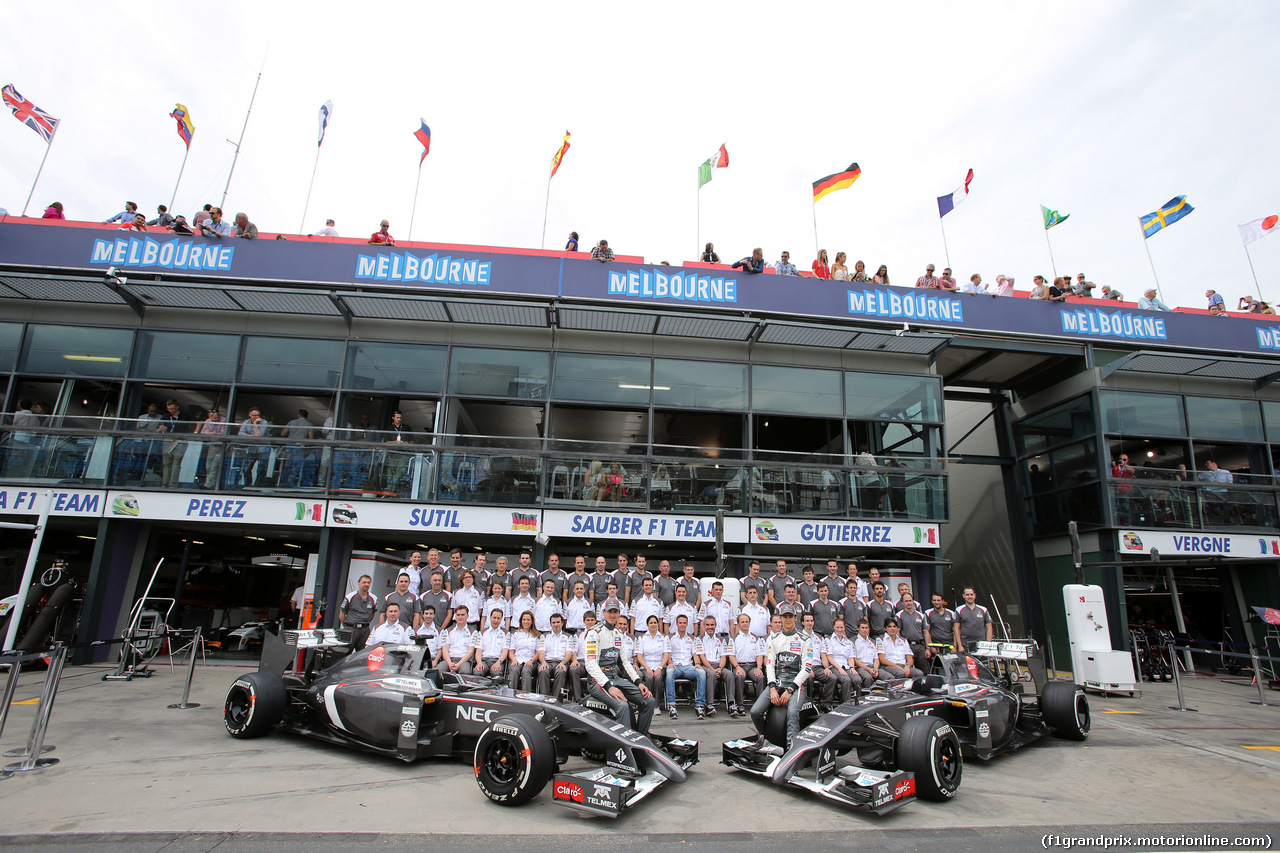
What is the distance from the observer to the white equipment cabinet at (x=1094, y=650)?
12961mm

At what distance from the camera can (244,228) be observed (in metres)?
15.3

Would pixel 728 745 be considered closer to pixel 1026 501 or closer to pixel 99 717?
pixel 99 717

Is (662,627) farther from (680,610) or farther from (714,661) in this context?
(714,661)

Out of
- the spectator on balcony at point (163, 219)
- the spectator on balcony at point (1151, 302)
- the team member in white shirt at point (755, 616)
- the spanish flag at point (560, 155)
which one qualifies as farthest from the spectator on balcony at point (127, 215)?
the spectator on balcony at point (1151, 302)

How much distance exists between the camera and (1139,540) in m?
16.1

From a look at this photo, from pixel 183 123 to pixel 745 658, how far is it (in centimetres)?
1955

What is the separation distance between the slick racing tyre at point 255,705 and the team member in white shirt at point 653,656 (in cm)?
465

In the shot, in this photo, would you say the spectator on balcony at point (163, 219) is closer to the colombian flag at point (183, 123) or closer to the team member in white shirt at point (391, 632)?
the colombian flag at point (183, 123)

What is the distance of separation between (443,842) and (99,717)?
6.73 metres

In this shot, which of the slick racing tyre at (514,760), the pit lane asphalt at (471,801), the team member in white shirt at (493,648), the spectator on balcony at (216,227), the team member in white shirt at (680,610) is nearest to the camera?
the pit lane asphalt at (471,801)

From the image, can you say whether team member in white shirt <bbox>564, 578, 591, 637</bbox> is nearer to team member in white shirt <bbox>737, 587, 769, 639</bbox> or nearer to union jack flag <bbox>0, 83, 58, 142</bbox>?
team member in white shirt <bbox>737, 587, 769, 639</bbox>

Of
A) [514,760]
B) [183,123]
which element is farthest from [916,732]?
[183,123]

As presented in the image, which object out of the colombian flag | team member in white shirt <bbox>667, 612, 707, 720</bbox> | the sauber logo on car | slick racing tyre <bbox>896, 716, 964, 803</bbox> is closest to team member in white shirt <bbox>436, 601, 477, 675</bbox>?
team member in white shirt <bbox>667, 612, 707, 720</bbox>

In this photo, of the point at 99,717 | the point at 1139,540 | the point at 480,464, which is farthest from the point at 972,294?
the point at 99,717
